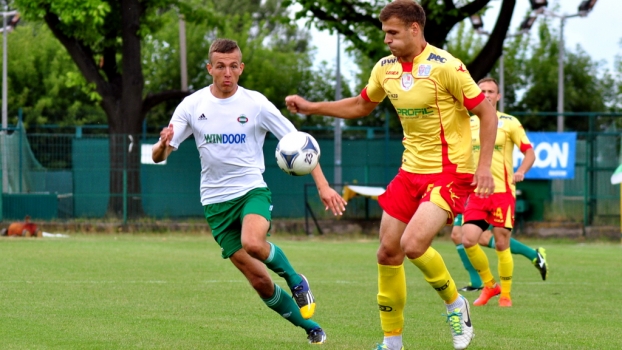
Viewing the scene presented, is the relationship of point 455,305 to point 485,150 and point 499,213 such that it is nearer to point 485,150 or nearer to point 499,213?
point 485,150

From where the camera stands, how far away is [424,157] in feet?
22.6

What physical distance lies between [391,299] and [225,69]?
2071mm

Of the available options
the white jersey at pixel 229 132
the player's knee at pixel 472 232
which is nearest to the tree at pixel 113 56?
the player's knee at pixel 472 232

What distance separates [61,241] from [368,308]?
35.6 ft

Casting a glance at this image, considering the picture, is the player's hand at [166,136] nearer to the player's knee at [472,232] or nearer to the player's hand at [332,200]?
the player's hand at [332,200]

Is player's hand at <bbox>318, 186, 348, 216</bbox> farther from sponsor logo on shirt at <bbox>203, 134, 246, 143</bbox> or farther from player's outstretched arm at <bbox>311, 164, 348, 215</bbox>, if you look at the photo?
sponsor logo on shirt at <bbox>203, 134, 246, 143</bbox>

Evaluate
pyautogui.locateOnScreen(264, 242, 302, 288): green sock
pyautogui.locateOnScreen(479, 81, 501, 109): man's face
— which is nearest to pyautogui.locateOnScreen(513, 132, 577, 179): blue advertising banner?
pyautogui.locateOnScreen(479, 81, 501, 109): man's face

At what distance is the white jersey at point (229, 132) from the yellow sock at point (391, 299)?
4.15 ft

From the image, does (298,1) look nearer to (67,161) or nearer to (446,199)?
(67,161)

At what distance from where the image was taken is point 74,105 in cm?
4309

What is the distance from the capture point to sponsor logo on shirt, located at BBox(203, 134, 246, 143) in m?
7.47

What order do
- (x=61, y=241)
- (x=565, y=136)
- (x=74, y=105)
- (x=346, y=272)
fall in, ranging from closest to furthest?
(x=346, y=272) → (x=61, y=241) → (x=565, y=136) → (x=74, y=105)

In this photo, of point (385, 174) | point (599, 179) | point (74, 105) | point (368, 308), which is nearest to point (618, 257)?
point (599, 179)

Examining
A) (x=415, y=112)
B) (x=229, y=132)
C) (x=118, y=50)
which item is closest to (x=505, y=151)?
(x=415, y=112)
